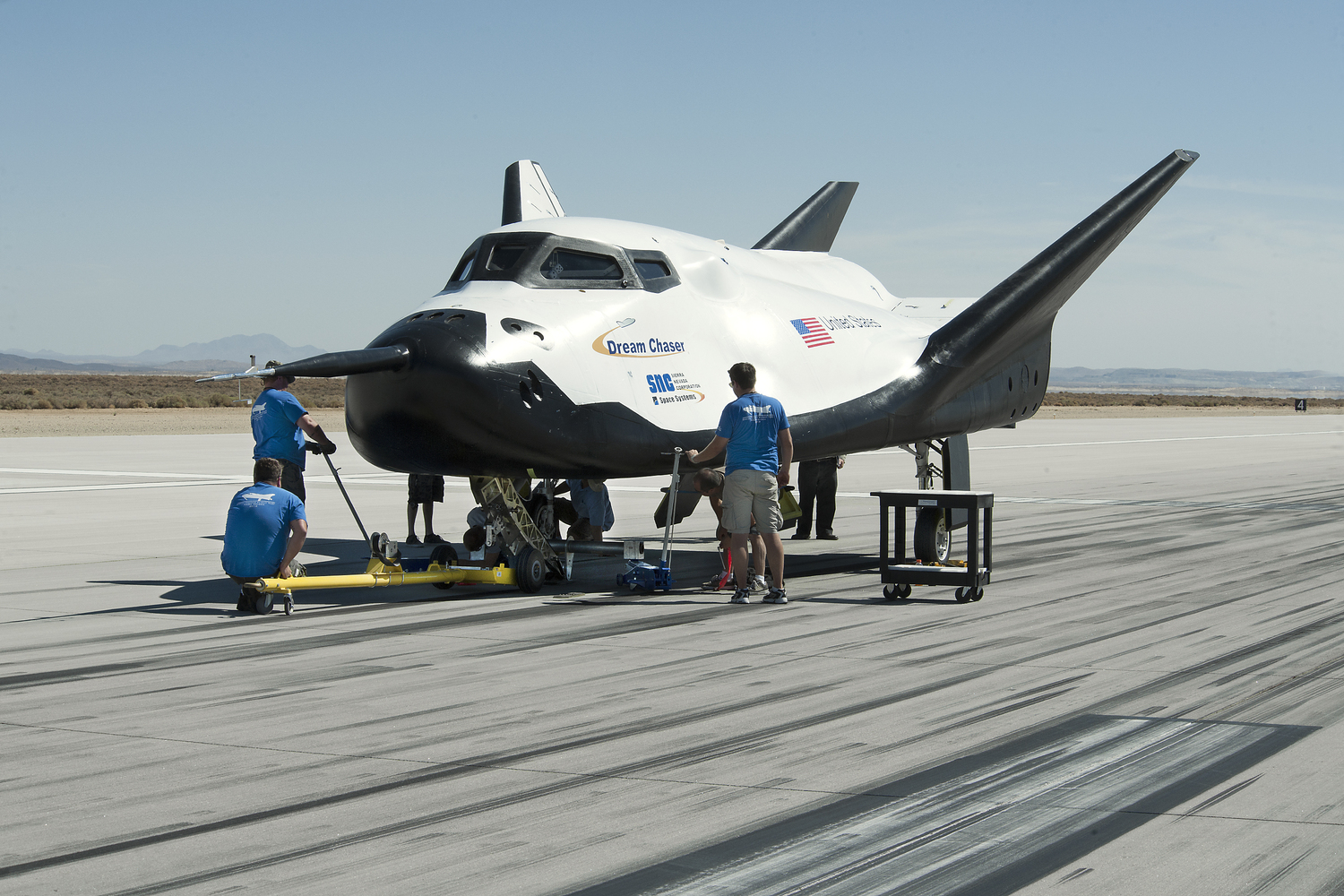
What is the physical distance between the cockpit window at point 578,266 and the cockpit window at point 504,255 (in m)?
0.28

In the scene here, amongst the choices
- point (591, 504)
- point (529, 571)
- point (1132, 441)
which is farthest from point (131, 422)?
point (529, 571)

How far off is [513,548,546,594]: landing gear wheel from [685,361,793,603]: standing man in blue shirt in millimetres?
2075

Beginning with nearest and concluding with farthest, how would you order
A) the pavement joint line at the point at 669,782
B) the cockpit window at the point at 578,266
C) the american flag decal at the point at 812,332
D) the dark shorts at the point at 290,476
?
1. the pavement joint line at the point at 669,782
2. the cockpit window at the point at 578,266
3. the dark shorts at the point at 290,476
4. the american flag decal at the point at 812,332

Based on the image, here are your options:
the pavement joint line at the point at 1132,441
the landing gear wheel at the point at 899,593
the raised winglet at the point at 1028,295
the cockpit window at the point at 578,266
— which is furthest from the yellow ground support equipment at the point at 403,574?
the pavement joint line at the point at 1132,441

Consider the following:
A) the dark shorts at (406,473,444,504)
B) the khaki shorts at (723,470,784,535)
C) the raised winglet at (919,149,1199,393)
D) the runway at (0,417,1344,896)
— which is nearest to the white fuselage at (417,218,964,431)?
the raised winglet at (919,149,1199,393)

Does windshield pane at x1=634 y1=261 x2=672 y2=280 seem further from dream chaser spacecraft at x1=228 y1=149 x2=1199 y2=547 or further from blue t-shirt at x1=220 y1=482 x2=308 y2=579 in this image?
blue t-shirt at x1=220 y1=482 x2=308 y2=579

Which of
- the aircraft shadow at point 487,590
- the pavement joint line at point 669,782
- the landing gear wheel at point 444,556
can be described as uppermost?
the landing gear wheel at point 444,556

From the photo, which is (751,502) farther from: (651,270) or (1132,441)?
(1132,441)

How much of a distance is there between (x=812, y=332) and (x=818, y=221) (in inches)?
272

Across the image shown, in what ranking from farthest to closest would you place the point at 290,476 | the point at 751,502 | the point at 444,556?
the point at 290,476 < the point at 444,556 < the point at 751,502

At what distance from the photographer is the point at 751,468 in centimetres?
1249

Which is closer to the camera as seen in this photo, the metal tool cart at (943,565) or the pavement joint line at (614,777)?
the pavement joint line at (614,777)

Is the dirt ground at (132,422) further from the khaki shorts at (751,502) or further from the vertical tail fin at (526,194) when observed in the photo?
the khaki shorts at (751,502)

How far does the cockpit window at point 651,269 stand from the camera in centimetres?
1359
